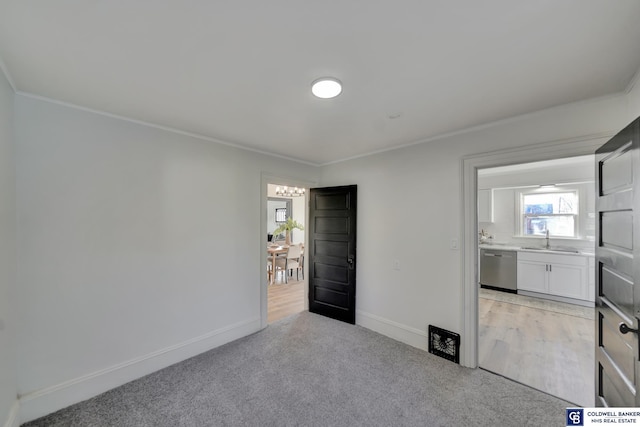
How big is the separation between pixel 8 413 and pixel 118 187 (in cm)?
172

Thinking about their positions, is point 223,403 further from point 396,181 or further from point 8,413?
point 396,181

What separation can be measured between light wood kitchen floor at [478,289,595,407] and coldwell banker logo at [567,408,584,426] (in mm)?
676

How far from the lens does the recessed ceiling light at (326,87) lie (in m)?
1.69

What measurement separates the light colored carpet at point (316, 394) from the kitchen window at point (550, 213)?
14.1ft

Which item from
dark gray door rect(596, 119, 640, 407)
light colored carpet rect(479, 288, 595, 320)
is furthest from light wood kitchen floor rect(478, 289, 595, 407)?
dark gray door rect(596, 119, 640, 407)

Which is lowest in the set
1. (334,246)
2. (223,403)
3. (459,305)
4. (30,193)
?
(223,403)

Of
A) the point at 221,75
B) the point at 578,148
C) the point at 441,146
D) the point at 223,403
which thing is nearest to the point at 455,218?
the point at 441,146

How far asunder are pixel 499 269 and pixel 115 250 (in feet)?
21.0

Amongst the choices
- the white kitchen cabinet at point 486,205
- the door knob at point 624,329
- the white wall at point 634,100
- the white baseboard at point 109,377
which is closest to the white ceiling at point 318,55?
the white wall at point 634,100

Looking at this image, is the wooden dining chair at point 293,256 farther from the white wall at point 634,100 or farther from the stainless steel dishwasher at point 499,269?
the white wall at point 634,100

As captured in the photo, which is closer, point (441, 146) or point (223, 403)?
point (223, 403)

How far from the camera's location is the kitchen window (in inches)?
194

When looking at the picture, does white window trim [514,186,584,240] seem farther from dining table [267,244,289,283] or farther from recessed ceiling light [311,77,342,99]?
recessed ceiling light [311,77,342,99]

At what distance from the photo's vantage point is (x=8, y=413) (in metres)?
1.66
